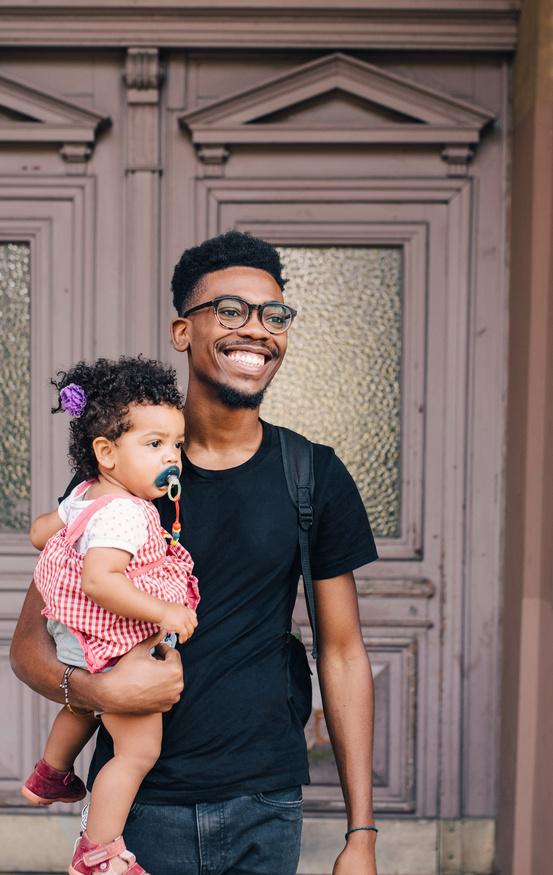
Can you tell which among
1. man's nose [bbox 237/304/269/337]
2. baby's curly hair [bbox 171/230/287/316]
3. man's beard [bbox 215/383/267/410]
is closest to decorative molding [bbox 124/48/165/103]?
baby's curly hair [bbox 171/230/287/316]

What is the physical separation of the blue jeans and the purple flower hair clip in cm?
88

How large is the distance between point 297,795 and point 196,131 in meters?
2.67

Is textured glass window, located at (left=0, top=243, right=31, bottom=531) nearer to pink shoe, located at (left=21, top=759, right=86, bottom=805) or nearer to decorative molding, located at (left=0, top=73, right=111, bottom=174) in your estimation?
decorative molding, located at (left=0, top=73, right=111, bottom=174)

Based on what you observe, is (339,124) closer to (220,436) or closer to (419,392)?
(419,392)

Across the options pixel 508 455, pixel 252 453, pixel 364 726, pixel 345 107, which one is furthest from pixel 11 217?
pixel 364 726

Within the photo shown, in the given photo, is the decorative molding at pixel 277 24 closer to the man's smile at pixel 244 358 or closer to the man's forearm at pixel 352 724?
the man's smile at pixel 244 358

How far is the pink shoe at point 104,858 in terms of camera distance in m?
1.60

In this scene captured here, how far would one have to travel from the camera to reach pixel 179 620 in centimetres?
157

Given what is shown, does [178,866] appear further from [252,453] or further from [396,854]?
[396,854]

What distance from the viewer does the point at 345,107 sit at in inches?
132

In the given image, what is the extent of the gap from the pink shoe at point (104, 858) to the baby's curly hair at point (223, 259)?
127 centimetres

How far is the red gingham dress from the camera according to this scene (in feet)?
5.39

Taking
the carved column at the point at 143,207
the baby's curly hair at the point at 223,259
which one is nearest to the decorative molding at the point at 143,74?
the carved column at the point at 143,207

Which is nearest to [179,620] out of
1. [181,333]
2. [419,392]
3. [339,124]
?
[181,333]
